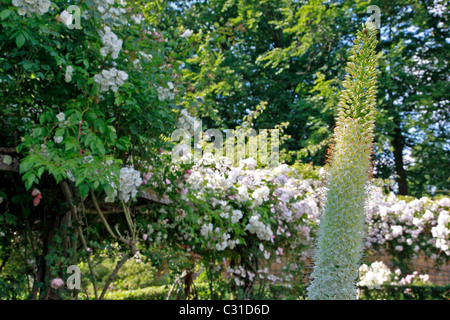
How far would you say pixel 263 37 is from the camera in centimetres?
1306

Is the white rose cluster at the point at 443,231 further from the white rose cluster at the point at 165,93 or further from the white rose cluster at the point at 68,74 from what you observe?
the white rose cluster at the point at 68,74

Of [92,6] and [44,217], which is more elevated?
[92,6]

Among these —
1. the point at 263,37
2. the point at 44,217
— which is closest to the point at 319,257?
the point at 44,217

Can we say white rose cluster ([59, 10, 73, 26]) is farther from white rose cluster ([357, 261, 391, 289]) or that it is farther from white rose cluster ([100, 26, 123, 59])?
white rose cluster ([357, 261, 391, 289])

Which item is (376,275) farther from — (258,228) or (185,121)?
(185,121)

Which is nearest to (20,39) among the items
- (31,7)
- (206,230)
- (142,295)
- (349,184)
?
(31,7)

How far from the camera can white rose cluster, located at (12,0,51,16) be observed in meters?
1.77

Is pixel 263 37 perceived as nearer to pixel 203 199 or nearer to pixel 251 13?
pixel 251 13

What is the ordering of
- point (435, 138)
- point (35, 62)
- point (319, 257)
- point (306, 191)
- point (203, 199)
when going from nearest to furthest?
point (319, 257) < point (35, 62) < point (203, 199) < point (306, 191) < point (435, 138)

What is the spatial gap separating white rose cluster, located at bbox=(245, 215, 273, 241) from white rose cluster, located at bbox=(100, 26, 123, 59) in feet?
7.49

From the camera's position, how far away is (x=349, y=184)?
0.96 m

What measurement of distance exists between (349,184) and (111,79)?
1.60 meters

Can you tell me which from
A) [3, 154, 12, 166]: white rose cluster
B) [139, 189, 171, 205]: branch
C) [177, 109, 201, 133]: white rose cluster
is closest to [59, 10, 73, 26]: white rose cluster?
[3, 154, 12, 166]: white rose cluster
